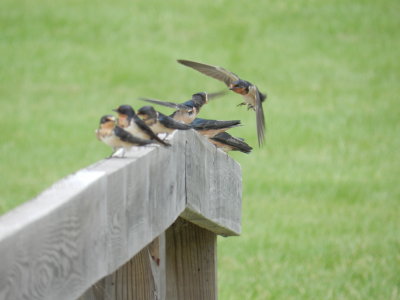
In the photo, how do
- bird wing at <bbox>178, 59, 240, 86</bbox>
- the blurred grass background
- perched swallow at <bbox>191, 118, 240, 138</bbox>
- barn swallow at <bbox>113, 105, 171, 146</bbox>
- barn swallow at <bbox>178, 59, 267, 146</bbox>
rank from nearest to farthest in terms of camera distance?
barn swallow at <bbox>113, 105, 171, 146</bbox> → perched swallow at <bbox>191, 118, 240, 138</bbox> → bird wing at <bbox>178, 59, 240, 86</bbox> → barn swallow at <bbox>178, 59, 267, 146</bbox> → the blurred grass background

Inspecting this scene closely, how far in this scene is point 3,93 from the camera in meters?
17.0

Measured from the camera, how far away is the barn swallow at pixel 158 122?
316cm

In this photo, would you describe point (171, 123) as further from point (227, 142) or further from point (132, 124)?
point (227, 142)

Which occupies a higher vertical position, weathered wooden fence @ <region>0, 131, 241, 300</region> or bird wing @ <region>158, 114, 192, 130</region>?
bird wing @ <region>158, 114, 192, 130</region>

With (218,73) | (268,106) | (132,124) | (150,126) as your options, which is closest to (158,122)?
(150,126)

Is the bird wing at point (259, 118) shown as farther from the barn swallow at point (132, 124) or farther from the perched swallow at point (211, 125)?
the barn swallow at point (132, 124)

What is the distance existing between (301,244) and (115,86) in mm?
8460

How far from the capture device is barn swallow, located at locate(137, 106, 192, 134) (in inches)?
124

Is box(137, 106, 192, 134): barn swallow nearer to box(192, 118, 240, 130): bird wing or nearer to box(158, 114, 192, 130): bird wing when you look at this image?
box(158, 114, 192, 130): bird wing

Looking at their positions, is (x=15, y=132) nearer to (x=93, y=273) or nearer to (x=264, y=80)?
(x=264, y=80)

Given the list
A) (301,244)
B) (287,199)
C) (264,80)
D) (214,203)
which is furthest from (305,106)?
(214,203)

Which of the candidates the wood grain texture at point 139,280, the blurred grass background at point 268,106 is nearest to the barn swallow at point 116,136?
the wood grain texture at point 139,280

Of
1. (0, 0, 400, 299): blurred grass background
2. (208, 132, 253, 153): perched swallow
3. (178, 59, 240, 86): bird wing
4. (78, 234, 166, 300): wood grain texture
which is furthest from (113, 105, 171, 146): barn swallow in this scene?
(0, 0, 400, 299): blurred grass background

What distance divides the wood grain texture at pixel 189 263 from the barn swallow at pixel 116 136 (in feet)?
2.02
